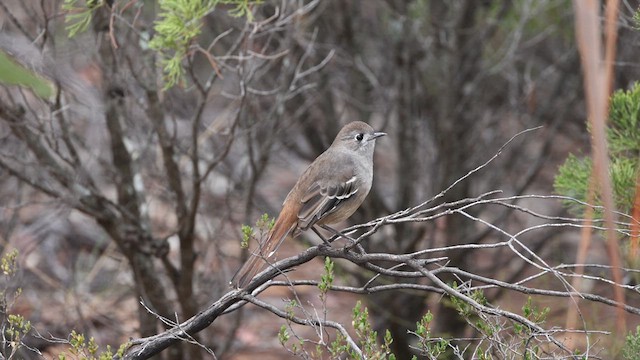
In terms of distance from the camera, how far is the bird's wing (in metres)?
5.04

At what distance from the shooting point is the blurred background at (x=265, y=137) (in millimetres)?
5648

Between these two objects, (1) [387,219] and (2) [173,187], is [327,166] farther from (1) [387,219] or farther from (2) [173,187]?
(1) [387,219]

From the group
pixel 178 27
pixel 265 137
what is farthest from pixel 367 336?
pixel 265 137

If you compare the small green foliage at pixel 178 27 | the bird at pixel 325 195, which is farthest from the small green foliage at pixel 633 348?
the small green foliage at pixel 178 27

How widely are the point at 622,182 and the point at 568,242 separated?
5662mm

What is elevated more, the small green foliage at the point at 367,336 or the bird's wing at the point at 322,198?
the bird's wing at the point at 322,198

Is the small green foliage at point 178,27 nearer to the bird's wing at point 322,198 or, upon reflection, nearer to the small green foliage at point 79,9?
the small green foliage at point 79,9

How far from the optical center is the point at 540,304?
751 centimetres

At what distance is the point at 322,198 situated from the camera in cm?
515

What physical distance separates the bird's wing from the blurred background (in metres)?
0.63

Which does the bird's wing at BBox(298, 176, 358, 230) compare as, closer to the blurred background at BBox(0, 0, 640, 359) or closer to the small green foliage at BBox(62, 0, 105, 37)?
the blurred background at BBox(0, 0, 640, 359)

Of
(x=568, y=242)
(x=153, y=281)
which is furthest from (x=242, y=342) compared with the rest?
(x=568, y=242)

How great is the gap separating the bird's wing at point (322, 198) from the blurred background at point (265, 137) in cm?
63

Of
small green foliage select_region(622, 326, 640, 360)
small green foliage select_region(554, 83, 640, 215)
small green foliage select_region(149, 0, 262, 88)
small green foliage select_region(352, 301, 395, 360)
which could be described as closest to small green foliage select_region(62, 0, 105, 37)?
small green foliage select_region(149, 0, 262, 88)
